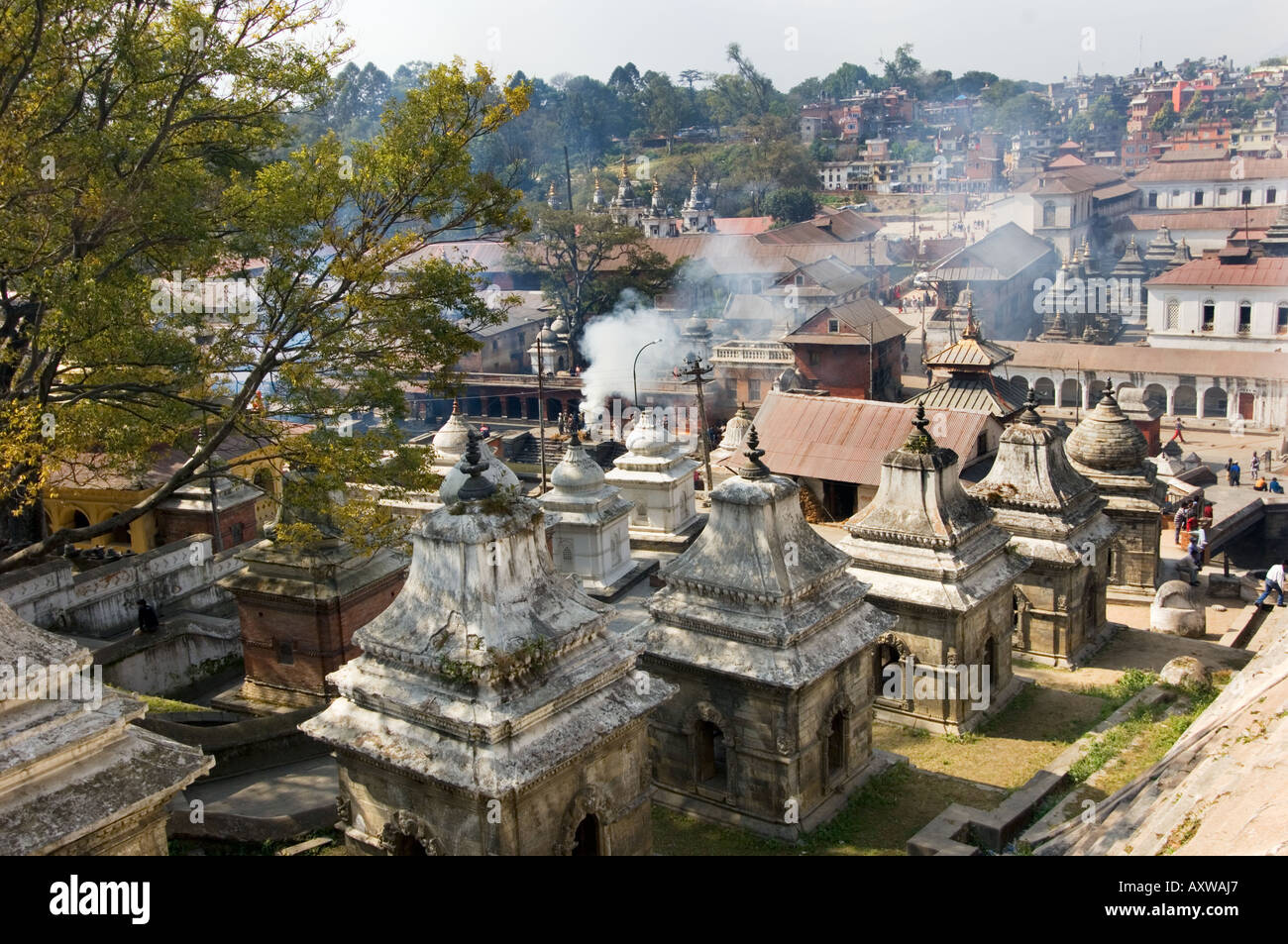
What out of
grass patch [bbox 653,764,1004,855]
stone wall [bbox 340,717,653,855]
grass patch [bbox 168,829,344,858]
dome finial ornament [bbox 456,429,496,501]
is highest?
dome finial ornament [bbox 456,429,496,501]

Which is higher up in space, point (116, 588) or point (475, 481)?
point (475, 481)

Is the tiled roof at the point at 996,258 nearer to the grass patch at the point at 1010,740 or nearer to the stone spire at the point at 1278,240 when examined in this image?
the stone spire at the point at 1278,240

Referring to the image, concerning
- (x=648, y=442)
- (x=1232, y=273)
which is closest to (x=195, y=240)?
(x=648, y=442)

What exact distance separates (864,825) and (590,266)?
53.5m

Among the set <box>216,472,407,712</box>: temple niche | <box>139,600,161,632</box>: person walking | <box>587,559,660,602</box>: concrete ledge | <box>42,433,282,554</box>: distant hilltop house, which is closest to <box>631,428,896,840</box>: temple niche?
<box>216,472,407,712</box>: temple niche

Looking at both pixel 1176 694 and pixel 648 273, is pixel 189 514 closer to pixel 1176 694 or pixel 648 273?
pixel 1176 694

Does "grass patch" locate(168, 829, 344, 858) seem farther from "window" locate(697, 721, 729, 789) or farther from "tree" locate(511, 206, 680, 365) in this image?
"tree" locate(511, 206, 680, 365)

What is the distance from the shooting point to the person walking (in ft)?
74.8

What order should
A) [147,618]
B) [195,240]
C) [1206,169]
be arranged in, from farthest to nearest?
[1206,169]
[147,618]
[195,240]

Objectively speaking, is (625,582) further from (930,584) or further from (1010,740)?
(1010,740)

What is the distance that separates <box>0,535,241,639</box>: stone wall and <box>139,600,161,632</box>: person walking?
48.9 inches

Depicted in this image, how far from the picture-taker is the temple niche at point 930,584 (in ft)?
61.3

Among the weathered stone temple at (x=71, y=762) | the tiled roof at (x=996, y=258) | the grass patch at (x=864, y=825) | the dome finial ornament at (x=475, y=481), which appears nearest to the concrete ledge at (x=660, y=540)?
the grass patch at (x=864, y=825)

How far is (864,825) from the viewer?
1573 centimetres
